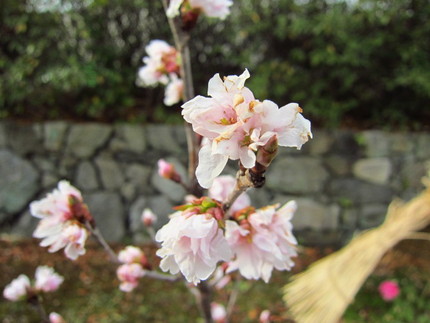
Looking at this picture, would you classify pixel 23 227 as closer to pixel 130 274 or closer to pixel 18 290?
pixel 18 290

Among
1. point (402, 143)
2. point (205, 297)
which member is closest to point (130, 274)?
point (205, 297)

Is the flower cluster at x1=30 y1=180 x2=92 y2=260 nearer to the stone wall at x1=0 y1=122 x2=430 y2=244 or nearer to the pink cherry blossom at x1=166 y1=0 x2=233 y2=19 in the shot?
the pink cherry blossom at x1=166 y1=0 x2=233 y2=19

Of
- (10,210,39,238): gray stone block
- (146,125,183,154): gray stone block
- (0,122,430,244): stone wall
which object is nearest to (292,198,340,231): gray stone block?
(0,122,430,244): stone wall

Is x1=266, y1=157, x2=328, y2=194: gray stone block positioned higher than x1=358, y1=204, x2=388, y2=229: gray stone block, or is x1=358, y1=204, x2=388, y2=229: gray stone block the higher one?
x1=266, y1=157, x2=328, y2=194: gray stone block

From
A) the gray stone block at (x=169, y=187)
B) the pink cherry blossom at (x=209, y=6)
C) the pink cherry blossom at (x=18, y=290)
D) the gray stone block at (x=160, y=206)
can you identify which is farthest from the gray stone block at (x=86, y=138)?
the pink cherry blossom at (x=209, y=6)

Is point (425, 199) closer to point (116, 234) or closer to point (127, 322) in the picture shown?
point (127, 322)
